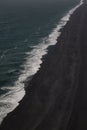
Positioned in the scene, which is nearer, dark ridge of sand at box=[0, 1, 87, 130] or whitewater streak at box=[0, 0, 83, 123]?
dark ridge of sand at box=[0, 1, 87, 130]

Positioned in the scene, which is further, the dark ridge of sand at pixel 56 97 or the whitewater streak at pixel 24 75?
the whitewater streak at pixel 24 75

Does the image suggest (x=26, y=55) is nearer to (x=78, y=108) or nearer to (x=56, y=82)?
(x=56, y=82)

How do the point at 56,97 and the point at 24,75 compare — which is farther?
the point at 24,75

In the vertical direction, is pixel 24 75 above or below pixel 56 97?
above
